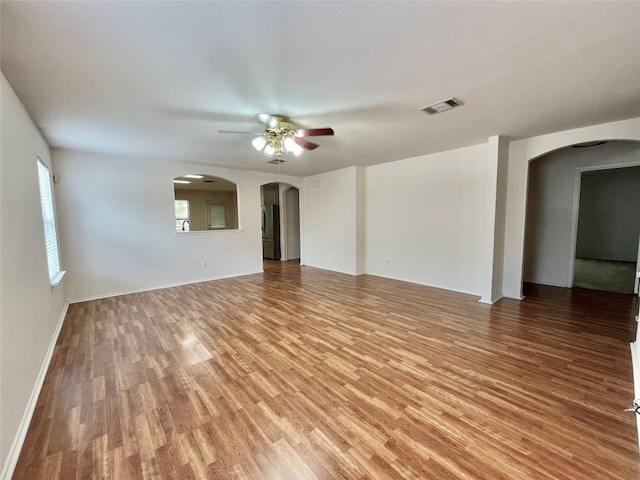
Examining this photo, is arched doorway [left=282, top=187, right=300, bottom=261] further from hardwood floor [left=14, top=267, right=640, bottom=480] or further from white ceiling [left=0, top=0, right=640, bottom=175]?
white ceiling [left=0, top=0, right=640, bottom=175]

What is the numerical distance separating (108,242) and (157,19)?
4.45 m

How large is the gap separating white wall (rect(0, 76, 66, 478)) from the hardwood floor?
0.17 meters

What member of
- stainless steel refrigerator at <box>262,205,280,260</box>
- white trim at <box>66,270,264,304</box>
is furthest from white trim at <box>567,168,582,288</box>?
stainless steel refrigerator at <box>262,205,280,260</box>

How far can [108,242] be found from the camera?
4648 millimetres

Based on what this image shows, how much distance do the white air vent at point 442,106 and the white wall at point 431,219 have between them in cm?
206

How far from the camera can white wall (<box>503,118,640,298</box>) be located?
12.2 feet

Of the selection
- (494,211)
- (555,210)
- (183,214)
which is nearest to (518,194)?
(494,211)

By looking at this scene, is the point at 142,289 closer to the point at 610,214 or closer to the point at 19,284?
the point at 19,284

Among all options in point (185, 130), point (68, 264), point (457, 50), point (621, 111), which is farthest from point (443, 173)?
point (68, 264)

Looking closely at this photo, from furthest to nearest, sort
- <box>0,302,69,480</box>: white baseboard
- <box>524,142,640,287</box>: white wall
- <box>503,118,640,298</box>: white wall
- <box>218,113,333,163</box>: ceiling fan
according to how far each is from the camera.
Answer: <box>524,142,640,287</box>: white wall < <box>503,118,640,298</box>: white wall < <box>218,113,333,163</box>: ceiling fan < <box>0,302,69,480</box>: white baseboard

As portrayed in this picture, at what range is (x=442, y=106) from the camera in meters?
2.67

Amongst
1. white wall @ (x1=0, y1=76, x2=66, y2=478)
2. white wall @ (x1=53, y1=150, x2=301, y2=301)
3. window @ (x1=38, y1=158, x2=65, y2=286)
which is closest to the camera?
white wall @ (x1=0, y1=76, x2=66, y2=478)

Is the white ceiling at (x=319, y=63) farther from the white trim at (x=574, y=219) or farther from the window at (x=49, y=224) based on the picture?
the white trim at (x=574, y=219)

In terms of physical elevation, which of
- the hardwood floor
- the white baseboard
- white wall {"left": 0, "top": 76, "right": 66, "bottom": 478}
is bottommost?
the hardwood floor
